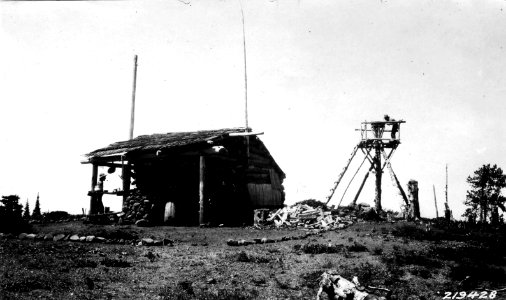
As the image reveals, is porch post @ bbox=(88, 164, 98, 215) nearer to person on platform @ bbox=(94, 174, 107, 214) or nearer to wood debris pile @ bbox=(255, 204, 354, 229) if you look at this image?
person on platform @ bbox=(94, 174, 107, 214)

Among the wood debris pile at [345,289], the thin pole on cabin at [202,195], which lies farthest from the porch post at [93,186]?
the wood debris pile at [345,289]

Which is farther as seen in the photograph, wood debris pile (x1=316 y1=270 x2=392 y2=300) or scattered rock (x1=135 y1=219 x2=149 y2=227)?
scattered rock (x1=135 y1=219 x2=149 y2=227)

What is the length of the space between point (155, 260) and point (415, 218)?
1480 cm

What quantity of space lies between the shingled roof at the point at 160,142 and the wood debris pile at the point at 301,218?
5.17 m

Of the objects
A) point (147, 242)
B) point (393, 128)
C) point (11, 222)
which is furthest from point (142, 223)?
point (393, 128)

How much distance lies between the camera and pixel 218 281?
9.44 meters

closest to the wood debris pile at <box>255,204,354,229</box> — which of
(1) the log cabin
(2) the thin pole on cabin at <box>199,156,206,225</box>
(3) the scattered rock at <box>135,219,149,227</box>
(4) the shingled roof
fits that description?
(1) the log cabin

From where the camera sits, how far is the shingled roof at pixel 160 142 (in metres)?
21.8

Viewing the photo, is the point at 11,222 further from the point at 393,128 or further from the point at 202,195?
the point at 393,128

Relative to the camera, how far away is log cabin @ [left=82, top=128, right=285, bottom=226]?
21.5 metres

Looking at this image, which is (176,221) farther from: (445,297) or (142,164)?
(445,297)

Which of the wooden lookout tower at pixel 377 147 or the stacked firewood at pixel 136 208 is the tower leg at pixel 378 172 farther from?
the stacked firewood at pixel 136 208

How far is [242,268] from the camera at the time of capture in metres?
10.6

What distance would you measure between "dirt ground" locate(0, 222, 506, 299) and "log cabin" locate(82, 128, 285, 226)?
7.09 metres
